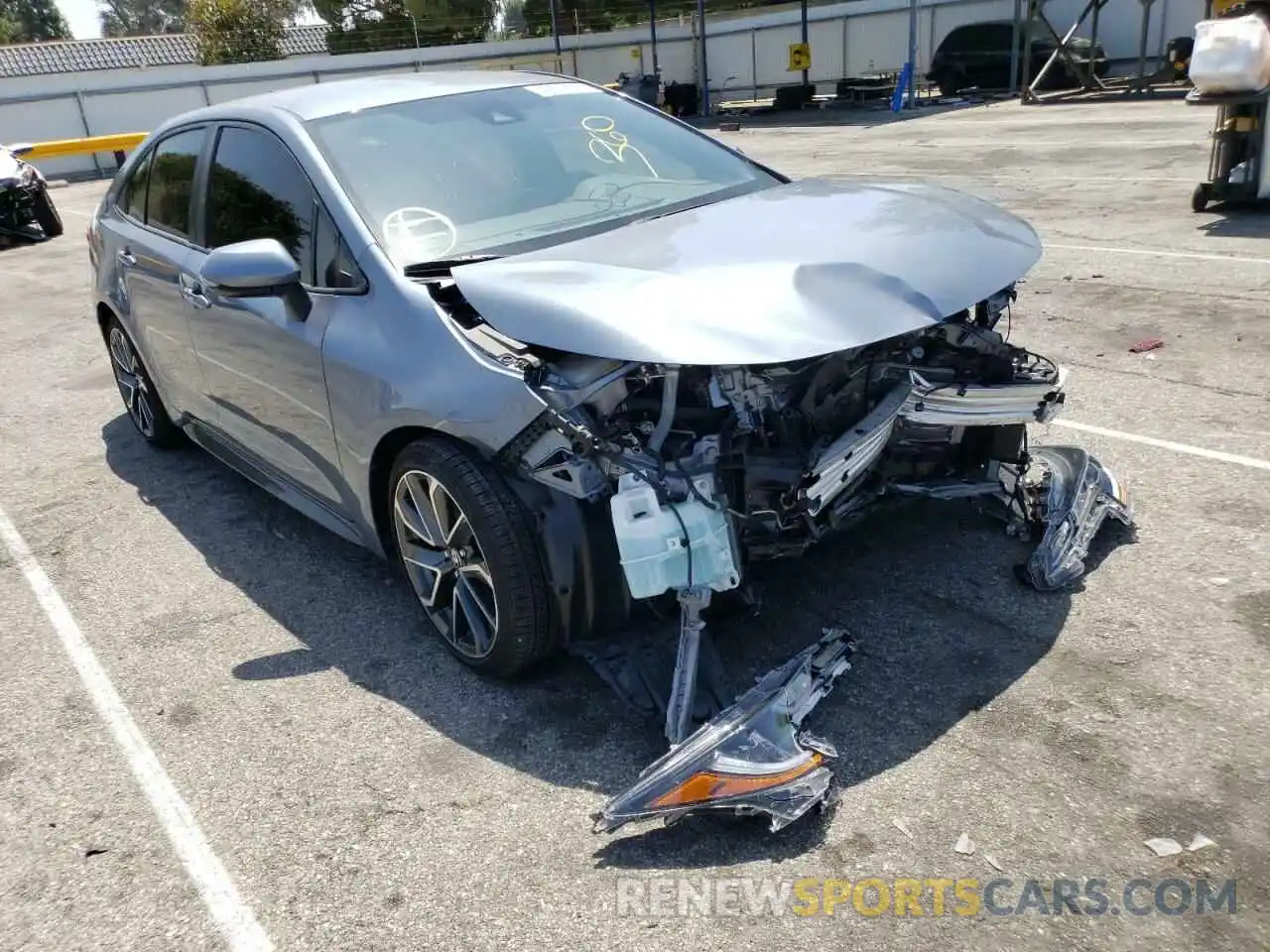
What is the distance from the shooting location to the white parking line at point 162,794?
2492 millimetres

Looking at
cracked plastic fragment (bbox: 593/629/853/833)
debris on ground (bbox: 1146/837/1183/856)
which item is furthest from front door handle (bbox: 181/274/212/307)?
debris on ground (bbox: 1146/837/1183/856)

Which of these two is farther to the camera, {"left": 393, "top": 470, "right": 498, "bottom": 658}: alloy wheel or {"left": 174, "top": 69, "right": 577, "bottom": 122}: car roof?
{"left": 174, "top": 69, "right": 577, "bottom": 122}: car roof

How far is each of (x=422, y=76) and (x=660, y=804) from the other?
323 cm

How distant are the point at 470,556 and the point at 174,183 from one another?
2674 mm

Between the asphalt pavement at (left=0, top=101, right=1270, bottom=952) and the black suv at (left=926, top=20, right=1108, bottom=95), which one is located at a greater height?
the black suv at (left=926, top=20, right=1108, bottom=95)

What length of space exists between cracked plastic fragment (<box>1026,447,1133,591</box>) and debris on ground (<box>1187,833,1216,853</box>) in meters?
1.16

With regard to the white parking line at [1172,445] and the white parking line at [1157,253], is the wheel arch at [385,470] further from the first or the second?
the white parking line at [1157,253]

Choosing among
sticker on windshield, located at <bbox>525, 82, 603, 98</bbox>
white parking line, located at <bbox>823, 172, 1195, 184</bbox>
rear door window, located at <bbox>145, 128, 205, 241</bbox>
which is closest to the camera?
sticker on windshield, located at <bbox>525, 82, 603, 98</bbox>

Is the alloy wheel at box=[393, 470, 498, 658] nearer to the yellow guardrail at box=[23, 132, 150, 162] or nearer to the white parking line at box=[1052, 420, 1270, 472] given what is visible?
the white parking line at box=[1052, 420, 1270, 472]

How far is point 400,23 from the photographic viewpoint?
126ft

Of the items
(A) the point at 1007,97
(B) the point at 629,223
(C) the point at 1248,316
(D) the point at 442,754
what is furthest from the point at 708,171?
(A) the point at 1007,97

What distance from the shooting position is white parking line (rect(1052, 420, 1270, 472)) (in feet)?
14.1

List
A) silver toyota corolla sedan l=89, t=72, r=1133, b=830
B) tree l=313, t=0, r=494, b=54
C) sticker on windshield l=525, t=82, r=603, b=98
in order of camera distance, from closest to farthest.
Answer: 1. silver toyota corolla sedan l=89, t=72, r=1133, b=830
2. sticker on windshield l=525, t=82, r=603, b=98
3. tree l=313, t=0, r=494, b=54

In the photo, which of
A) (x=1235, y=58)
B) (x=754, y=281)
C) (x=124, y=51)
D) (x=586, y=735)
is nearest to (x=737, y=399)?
(x=754, y=281)
